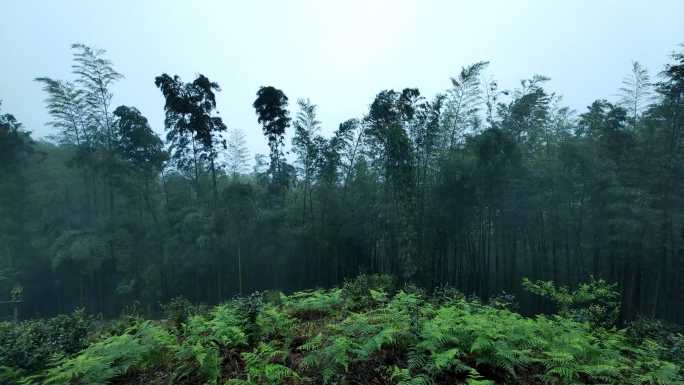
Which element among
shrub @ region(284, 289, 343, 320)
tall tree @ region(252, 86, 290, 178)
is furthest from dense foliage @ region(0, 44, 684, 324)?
shrub @ region(284, 289, 343, 320)

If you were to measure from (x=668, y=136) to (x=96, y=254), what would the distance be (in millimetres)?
24398

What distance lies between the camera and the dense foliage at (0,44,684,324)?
13.2 m

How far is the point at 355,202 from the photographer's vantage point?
18.8m

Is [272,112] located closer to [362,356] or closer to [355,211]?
[355,211]

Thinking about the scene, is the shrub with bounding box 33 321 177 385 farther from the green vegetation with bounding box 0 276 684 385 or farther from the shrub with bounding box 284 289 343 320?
the shrub with bounding box 284 289 343 320

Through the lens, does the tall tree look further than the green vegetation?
Yes

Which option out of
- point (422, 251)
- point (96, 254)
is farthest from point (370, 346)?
point (96, 254)

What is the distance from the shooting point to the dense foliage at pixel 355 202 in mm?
13180

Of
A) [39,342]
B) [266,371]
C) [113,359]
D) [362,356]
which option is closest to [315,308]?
[362,356]

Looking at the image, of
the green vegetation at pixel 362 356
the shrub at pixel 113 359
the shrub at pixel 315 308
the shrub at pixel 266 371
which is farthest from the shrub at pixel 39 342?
the shrub at pixel 315 308

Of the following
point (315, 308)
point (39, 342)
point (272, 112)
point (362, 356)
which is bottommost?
point (39, 342)

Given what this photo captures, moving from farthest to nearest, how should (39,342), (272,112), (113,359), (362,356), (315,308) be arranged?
(272,112) → (315,308) → (39,342) → (113,359) → (362,356)

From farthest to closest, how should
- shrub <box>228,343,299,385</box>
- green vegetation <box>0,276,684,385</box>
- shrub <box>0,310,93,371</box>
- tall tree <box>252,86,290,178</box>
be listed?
1. tall tree <box>252,86,290,178</box>
2. shrub <box>0,310,93,371</box>
3. green vegetation <box>0,276,684,385</box>
4. shrub <box>228,343,299,385</box>

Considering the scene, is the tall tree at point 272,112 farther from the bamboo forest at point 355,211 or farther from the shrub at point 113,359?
the shrub at point 113,359
